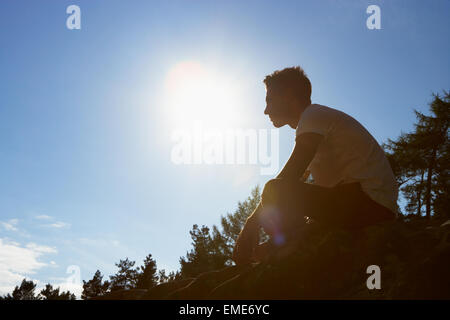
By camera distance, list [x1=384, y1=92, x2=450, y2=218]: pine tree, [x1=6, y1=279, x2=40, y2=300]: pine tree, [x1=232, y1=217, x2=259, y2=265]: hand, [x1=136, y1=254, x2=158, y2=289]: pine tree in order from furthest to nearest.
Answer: [x1=6, y1=279, x2=40, y2=300]: pine tree < [x1=136, y1=254, x2=158, y2=289]: pine tree < [x1=384, y1=92, x2=450, y2=218]: pine tree < [x1=232, y1=217, x2=259, y2=265]: hand

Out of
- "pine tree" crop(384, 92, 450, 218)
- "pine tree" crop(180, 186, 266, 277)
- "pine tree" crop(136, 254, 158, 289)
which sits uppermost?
"pine tree" crop(384, 92, 450, 218)

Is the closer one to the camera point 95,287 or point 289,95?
point 289,95

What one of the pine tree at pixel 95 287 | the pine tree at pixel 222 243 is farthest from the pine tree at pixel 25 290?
the pine tree at pixel 222 243

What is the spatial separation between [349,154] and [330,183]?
36 centimetres

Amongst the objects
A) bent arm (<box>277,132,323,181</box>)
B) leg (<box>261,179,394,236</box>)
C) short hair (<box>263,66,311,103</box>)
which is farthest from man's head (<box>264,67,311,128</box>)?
leg (<box>261,179,394,236</box>)

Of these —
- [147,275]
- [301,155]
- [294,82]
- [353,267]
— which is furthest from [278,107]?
[147,275]

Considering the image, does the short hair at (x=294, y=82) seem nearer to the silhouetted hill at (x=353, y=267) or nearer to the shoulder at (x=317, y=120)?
the shoulder at (x=317, y=120)

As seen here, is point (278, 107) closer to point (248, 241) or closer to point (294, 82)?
point (294, 82)

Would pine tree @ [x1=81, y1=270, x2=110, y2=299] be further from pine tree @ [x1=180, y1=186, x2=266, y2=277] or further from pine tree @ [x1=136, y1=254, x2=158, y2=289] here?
pine tree @ [x1=180, y1=186, x2=266, y2=277]

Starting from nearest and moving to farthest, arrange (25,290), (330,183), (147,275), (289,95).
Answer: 1. (330,183)
2. (289,95)
3. (147,275)
4. (25,290)

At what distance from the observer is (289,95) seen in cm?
330

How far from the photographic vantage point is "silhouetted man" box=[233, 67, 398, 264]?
8.65ft
